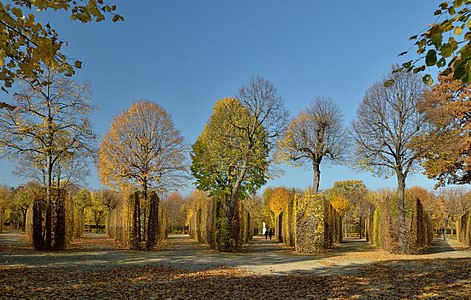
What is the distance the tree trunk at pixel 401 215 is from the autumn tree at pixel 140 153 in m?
13.9

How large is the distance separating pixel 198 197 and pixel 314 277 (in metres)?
29.2

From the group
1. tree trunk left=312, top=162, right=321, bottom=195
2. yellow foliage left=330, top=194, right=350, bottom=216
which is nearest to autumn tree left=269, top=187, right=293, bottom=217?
yellow foliage left=330, top=194, right=350, bottom=216

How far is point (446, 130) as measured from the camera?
789 inches

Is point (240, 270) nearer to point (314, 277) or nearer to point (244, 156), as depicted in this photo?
point (314, 277)

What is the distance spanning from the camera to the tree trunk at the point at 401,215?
19609 mm

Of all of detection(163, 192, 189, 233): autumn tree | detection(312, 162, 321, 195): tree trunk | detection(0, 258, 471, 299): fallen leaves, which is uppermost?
detection(312, 162, 321, 195): tree trunk

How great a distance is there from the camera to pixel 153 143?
2473 centimetres

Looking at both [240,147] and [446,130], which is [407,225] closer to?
[446,130]

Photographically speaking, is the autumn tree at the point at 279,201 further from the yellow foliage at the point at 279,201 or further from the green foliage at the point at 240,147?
the green foliage at the point at 240,147

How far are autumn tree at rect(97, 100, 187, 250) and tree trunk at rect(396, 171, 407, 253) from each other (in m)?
13.9

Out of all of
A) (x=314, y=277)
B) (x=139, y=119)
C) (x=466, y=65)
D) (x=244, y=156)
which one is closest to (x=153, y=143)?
(x=139, y=119)

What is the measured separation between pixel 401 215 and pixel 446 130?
17.8 feet

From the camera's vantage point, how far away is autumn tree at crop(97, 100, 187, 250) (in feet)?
79.8

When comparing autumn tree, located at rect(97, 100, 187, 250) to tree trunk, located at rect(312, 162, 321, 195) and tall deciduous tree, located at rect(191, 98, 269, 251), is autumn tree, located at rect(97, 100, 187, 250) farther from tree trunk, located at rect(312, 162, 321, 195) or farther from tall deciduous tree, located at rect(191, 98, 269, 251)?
tree trunk, located at rect(312, 162, 321, 195)
